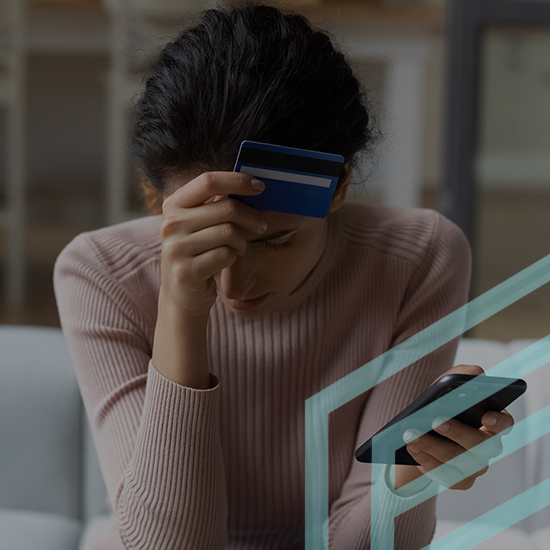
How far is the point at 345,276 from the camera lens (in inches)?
30.8

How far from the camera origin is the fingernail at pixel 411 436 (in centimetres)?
52

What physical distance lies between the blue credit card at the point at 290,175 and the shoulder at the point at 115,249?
9.7 inches

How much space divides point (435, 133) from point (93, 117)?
161 cm

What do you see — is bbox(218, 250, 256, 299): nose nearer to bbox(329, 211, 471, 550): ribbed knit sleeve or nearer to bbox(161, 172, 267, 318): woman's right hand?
bbox(161, 172, 267, 318): woman's right hand

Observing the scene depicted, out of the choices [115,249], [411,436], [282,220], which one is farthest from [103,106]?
[411,436]

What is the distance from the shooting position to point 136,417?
69cm

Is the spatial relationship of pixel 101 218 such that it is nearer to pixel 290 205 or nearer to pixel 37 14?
pixel 37 14

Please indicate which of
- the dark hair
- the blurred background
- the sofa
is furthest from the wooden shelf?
the dark hair

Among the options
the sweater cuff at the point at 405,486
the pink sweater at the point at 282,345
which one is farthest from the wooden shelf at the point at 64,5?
the sweater cuff at the point at 405,486

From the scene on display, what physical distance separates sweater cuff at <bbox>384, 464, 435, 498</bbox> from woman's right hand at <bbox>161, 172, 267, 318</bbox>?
20 cm

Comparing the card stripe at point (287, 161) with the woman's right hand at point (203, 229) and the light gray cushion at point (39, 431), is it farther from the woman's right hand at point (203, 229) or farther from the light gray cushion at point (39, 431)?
the light gray cushion at point (39, 431)

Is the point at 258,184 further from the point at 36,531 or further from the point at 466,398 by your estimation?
the point at 36,531

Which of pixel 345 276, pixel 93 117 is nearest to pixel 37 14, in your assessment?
pixel 93 117

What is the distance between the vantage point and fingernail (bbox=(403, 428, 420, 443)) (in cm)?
52
